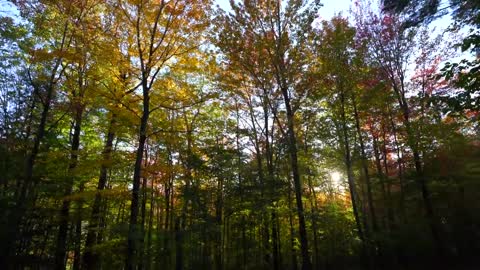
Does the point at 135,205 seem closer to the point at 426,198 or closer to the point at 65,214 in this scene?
the point at 65,214

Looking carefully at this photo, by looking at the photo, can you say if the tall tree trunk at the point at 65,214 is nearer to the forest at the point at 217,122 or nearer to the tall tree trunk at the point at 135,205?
the forest at the point at 217,122

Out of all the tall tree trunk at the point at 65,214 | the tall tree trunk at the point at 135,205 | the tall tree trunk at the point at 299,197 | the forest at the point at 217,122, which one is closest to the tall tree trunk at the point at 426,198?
the forest at the point at 217,122

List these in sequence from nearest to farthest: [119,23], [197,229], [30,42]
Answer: [119,23], [30,42], [197,229]

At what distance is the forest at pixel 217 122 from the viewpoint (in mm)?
9703

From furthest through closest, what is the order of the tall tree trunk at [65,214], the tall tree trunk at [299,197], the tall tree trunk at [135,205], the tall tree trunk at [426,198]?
the tall tree trunk at [426,198], the tall tree trunk at [65,214], the tall tree trunk at [299,197], the tall tree trunk at [135,205]

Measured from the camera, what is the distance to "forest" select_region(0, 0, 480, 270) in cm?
970

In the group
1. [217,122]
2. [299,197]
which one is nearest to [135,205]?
[299,197]

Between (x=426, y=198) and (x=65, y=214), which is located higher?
(x=426, y=198)

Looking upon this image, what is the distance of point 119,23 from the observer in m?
9.58

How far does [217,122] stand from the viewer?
1761 centimetres

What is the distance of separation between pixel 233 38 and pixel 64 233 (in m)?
10.1

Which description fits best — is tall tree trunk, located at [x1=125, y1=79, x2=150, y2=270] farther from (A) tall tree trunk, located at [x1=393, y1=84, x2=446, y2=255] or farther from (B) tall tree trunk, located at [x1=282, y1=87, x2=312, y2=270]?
(A) tall tree trunk, located at [x1=393, y1=84, x2=446, y2=255]

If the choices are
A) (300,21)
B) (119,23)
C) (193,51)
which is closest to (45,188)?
(119,23)

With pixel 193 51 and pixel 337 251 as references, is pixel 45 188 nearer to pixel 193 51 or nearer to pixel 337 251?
pixel 193 51
